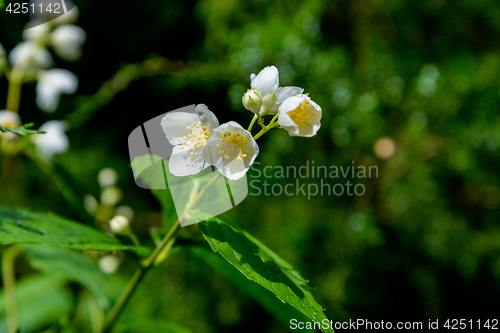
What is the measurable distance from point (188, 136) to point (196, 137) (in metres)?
0.02

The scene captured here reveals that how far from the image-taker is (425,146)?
1229mm

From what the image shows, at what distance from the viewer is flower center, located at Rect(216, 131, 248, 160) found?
1.89 feet

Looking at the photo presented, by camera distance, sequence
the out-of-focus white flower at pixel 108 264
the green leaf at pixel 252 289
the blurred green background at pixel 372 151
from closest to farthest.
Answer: the green leaf at pixel 252 289 → the blurred green background at pixel 372 151 → the out-of-focus white flower at pixel 108 264

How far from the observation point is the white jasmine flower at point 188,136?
0.61 meters

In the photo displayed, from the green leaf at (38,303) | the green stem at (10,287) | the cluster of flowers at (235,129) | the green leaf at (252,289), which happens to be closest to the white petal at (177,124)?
the cluster of flowers at (235,129)

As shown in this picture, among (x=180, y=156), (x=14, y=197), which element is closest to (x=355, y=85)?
(x=180, y=156)

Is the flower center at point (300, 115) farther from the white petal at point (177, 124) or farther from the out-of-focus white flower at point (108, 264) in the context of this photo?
the out-of-focus white flower at point (108, 264)

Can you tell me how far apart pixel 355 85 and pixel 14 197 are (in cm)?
171

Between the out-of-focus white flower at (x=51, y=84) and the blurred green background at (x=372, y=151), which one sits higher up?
the out-of-focus white flower at (x=51, y=84)

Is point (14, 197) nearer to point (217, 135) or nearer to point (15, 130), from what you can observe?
point (15, 130)

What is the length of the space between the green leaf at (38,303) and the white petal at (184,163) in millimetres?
911

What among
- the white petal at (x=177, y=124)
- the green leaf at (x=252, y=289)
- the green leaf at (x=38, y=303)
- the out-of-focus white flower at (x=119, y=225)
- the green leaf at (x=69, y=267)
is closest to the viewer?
the white petal at (x=177, y=124)

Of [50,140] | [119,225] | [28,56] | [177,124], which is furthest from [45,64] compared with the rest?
[177,124]

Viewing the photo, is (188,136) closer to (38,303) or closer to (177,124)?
(177,124)
